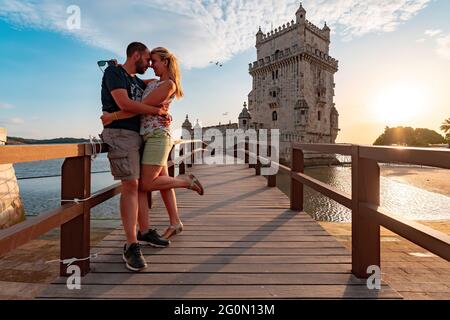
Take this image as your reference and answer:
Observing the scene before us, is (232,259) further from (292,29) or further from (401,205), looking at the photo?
(292,29)

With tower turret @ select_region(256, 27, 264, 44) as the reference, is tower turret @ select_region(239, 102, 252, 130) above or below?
below

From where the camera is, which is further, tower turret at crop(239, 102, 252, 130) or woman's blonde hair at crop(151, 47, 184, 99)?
tower turret at crop(239, 102, 252, 130)

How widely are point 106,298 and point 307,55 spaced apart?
121 feet

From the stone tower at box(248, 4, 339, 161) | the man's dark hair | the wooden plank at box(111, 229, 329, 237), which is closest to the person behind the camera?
the man's dark hair

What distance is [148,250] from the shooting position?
9.02 ft

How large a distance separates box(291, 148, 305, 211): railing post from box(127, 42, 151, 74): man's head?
8.95ft

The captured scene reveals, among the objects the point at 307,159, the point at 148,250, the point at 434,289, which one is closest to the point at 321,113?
the point at 307,159

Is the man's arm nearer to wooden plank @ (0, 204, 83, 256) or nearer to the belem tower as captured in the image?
wooden plank @ (0, 204, 83, 256)

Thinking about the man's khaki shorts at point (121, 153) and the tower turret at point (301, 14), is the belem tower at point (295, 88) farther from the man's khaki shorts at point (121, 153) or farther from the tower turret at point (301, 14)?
the man's khaki shorts at point (121, 153)

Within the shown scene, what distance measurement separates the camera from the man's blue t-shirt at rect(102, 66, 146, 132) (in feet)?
7.40

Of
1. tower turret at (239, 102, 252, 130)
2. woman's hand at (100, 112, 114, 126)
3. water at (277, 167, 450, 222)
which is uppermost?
tower turret at (239, 102, 252, 130)

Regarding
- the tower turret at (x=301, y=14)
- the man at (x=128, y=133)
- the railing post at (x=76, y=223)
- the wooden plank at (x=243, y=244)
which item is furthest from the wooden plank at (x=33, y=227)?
the tower turret at (x=301, y=14)

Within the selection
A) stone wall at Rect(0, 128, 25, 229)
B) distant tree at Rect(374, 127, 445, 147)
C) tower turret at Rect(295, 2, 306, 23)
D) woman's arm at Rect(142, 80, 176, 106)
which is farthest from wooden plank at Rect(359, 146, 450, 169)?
distant tree at Rect(374, 127, 445, 147)
